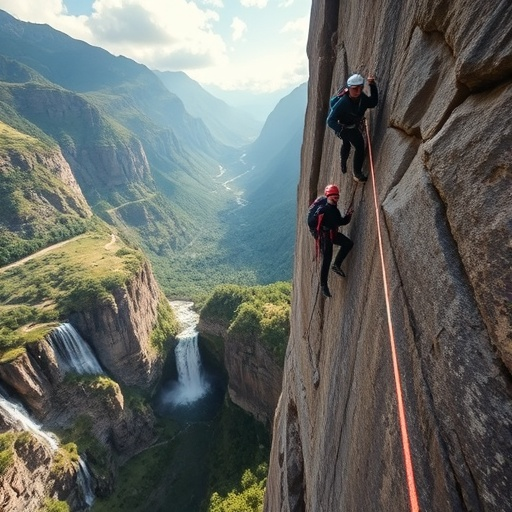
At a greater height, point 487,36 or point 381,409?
point 487,36

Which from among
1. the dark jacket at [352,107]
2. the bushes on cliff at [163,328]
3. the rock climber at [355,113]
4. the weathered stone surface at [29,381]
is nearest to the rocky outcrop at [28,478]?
the weathered stone surface at [29,381]

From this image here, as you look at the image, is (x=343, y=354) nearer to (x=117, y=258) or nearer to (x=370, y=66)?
(x=370, y=66)

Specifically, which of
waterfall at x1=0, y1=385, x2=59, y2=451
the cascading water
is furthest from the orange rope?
the cascading water

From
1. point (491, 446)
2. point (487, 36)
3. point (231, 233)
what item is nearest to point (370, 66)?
point (487, 36)

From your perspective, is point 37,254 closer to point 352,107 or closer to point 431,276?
point 352,107

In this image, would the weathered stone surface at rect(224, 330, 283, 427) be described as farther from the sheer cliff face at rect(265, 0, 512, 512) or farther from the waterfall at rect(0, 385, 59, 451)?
the sheer cliff face at rect(265, 0, 512, 512)
